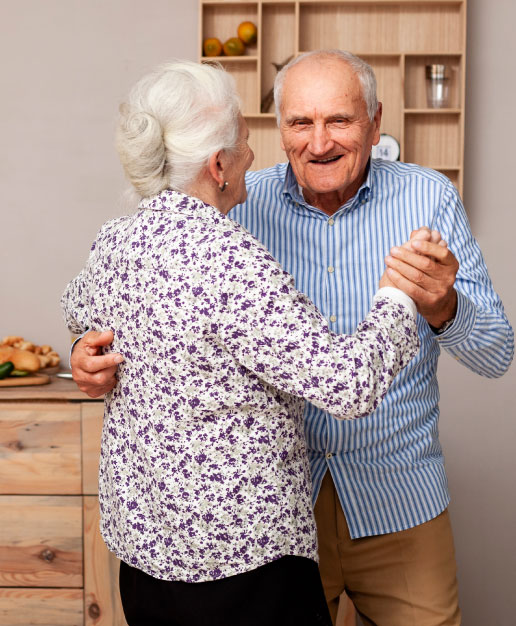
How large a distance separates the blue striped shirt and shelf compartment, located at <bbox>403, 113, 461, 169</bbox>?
4.63 ft

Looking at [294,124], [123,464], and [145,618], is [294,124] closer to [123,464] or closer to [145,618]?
[123,464]

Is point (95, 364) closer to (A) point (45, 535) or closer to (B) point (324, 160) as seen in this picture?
(B) point (324, 160)

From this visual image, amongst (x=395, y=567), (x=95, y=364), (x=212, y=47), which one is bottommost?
(x=395, y=567)

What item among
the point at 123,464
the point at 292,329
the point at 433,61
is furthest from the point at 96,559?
the point at 433,61

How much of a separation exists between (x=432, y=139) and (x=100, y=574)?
1.95 m

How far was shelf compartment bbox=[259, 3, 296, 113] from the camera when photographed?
2.98m

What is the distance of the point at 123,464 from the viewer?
1.29 meters

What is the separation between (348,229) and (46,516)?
4.85 ft

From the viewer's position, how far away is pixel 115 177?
3.09 metres

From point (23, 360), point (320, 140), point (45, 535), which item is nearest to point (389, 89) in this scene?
point (320, 140)

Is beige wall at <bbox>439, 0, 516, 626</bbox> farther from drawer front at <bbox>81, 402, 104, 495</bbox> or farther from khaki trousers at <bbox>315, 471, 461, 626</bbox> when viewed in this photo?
khaki trousers at <bbox>315, 471, 461, 626</bbox>

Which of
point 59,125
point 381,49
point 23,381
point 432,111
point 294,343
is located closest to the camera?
point 294,343

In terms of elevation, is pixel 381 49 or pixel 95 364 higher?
pixel 381 49

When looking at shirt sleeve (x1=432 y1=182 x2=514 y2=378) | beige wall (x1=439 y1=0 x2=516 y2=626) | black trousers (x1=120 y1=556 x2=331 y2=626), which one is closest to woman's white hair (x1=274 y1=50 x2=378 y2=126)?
shirt sleeve (x1=432 y1=182 x2=514 y2=378)
